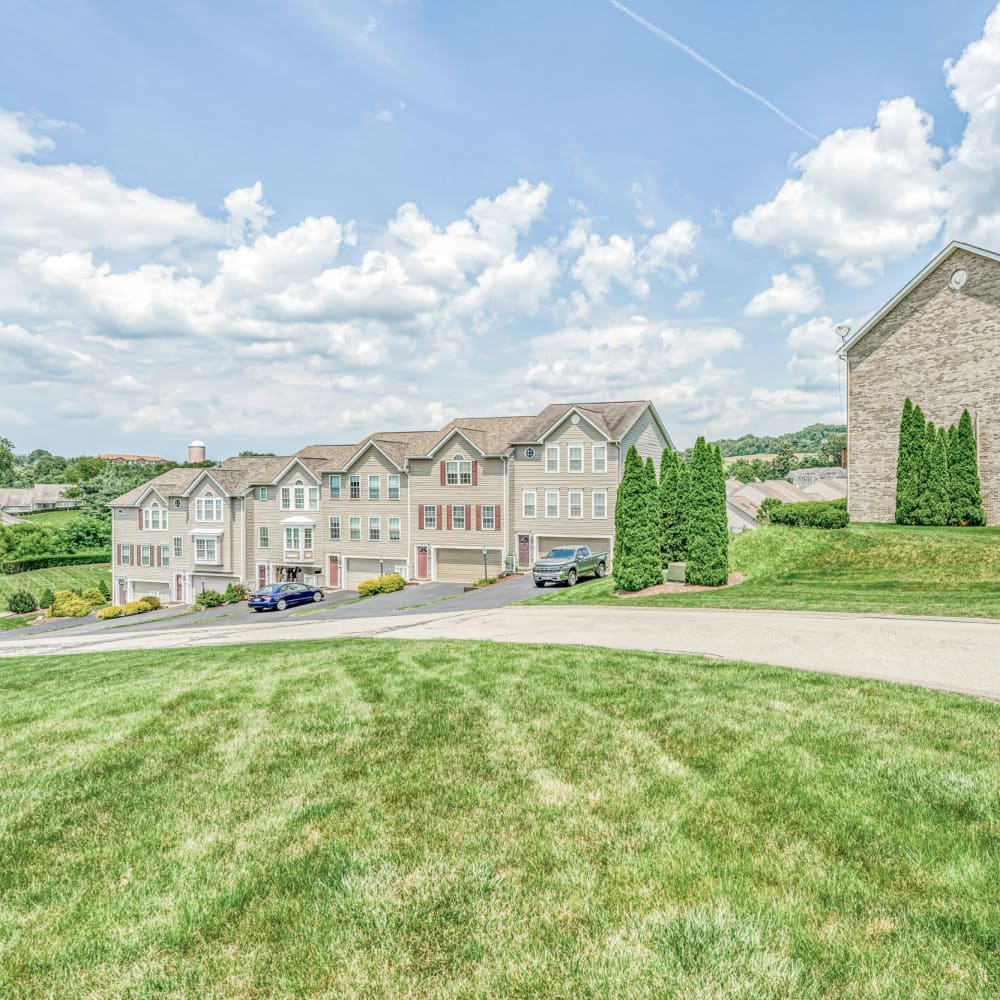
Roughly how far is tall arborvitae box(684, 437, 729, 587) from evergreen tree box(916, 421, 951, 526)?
10.1 metres

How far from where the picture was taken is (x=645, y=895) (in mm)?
4070

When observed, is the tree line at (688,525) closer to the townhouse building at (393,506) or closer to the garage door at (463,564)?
the townhouse building at (393,506)

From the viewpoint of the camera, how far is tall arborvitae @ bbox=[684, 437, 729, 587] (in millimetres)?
23188

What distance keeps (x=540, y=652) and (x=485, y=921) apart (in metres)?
8.01

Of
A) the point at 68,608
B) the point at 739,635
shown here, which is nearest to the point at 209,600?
the point at 68,608

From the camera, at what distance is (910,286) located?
29.1 meters

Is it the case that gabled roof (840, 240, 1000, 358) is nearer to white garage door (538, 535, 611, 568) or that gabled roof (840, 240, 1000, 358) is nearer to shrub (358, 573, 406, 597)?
white garage door (538, 535, 611, 568)

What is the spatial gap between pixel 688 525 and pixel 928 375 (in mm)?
14388

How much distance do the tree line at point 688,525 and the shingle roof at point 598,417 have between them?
33.8ft

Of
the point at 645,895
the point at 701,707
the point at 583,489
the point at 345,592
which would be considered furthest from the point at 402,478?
the point at 645,895

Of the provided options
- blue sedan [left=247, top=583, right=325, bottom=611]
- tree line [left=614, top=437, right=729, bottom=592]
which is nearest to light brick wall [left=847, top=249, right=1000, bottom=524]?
tree line [left=614, top=437, right=729, bottom=592]

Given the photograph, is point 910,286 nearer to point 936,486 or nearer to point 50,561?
point 936,486

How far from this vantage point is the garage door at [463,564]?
39031 mm

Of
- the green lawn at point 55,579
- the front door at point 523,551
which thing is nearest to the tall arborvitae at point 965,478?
the front door at point 523,551
